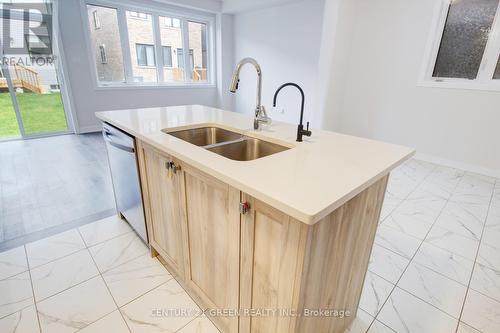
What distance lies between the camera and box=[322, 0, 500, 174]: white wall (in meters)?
3.35

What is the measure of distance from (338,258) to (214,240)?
0.52 metres

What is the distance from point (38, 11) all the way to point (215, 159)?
5.09 meters

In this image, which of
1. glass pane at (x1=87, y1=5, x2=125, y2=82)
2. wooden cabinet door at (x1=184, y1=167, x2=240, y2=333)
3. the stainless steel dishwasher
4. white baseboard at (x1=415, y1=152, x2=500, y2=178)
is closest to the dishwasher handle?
the stainless steel dishwasher

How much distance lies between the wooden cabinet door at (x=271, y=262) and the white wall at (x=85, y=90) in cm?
501

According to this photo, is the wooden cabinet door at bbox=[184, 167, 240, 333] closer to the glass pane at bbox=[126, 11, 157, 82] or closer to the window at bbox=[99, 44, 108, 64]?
the window at bbox=[99, 44, 108, 64]

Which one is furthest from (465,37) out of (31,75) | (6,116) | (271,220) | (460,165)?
(6,116)

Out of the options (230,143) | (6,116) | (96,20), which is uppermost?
(96,20)

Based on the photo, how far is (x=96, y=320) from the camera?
1.35 m

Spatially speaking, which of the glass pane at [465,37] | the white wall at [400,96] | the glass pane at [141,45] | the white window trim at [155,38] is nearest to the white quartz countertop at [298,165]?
the white wall at [400,96]

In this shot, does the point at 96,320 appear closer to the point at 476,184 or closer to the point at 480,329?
the point at 480,329

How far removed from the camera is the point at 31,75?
4.34 m

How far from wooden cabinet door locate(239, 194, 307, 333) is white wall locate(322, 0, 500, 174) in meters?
3.68

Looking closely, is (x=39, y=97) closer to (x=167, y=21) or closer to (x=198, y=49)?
(x=167, y=21)

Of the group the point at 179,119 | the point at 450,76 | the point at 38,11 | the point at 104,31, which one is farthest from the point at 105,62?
the point at 450,76
